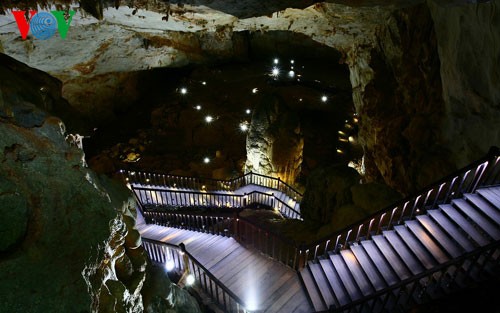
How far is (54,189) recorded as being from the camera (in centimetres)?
426

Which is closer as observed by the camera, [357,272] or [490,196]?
[490,196]

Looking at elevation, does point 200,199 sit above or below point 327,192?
below

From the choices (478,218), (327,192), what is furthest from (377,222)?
(327,192)

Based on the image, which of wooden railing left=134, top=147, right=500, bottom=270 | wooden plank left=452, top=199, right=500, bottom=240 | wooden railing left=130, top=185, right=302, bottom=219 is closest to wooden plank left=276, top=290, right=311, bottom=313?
wooden railing left=134, top=147, right=500, bottom=270

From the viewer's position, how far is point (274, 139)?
1511cm

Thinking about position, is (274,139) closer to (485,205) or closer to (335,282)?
(335,282)

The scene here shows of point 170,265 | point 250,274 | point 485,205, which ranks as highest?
point 485,205

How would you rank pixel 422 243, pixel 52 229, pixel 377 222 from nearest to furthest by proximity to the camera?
pixel 52 229 → pixel 422 243 → pixel 377 222

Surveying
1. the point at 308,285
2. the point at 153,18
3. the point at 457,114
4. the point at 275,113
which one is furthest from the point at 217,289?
the point at 275,113

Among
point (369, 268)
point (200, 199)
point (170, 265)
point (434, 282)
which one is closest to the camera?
point (434, 282)

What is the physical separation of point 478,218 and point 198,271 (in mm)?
6689

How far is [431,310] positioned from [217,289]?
4.54 m

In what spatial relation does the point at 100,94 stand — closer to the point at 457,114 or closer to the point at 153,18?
the point at 153,18

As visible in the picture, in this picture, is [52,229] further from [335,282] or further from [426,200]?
[426,200]
